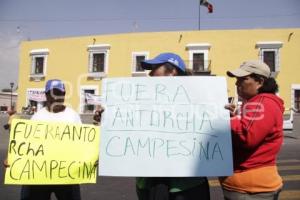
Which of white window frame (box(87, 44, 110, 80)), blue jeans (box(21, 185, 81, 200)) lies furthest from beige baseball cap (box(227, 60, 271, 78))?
white window frame (box(87, 44, 110, 80))

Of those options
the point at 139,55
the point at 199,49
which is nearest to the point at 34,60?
the point at 139,55

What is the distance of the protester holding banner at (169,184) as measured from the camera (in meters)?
2.80

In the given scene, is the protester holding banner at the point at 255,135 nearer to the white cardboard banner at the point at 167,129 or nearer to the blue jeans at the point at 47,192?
the white cardboard banner at the point at 167,129

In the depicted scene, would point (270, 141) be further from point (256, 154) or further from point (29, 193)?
point (29, 193)

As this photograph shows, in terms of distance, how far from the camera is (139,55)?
3572cm

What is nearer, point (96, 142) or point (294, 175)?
point (96, 142)

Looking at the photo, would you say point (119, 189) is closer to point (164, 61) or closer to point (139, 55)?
point (164, 61)

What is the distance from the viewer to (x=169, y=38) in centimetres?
3509

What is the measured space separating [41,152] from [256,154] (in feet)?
5.82

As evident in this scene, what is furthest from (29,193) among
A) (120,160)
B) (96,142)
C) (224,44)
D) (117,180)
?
(224,44)

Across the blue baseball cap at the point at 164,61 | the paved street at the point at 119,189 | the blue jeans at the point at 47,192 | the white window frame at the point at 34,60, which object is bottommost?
the paved street at the point at 119,189

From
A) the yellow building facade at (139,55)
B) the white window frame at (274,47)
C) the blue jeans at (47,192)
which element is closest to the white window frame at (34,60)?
the yellow building facade at (139,55)

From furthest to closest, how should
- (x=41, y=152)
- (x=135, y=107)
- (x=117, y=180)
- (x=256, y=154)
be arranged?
1. (x=117, y=180)
2. (x=41, y=152)
3. (x=135, y=107)
4. (x=256, y=154)

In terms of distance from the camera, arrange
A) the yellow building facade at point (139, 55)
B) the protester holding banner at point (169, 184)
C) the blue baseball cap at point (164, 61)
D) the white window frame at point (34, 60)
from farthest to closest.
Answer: the white window frame at point (34, 60), the yellow building facade at point (139, 55), the blue baseball cap at point (164, 61), the protester holding banner at point (169, 184)
